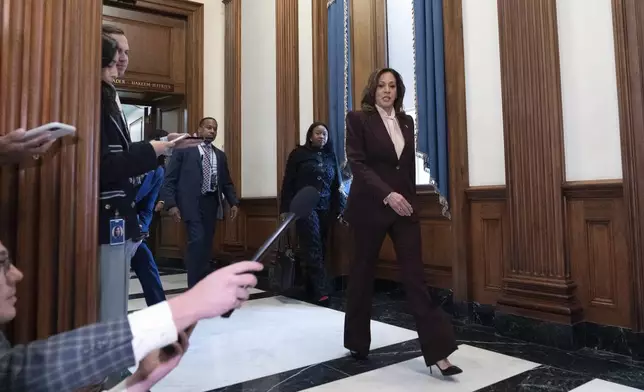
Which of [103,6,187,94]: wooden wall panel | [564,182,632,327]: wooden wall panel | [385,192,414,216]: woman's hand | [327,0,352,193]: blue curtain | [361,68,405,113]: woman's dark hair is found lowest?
[564,182,632,327]: wooden wall panel

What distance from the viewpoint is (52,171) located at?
87 centimetres

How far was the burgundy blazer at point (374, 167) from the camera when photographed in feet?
6.72

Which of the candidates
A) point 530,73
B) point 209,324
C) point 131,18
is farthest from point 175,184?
point 131,18

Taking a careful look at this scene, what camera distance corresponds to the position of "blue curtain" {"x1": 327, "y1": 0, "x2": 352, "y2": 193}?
3830 mm

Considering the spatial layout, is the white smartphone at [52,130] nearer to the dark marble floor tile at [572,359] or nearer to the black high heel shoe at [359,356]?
the black high heel shoe at [359,356]

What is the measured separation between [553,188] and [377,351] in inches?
47.2

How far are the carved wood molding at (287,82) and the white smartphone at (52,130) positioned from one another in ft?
11.7

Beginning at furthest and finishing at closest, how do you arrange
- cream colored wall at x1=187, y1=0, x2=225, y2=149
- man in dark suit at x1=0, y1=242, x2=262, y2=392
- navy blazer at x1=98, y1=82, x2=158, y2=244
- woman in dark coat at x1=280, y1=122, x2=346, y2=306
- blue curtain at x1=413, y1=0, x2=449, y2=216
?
cream colored wall at x1=187, y1=0, x2=225, y2=149
woman in dark coat at x1=280, y1=122, x2=346, y2=306
blue curtain at x1=413, y1=0, x2=449, y2=216
navy blazer at x1=98, y1=82, x2=158, y2=244
man in dark suit at x1=0, y1=242, x2=262, y2=392

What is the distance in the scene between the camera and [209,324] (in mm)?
2861

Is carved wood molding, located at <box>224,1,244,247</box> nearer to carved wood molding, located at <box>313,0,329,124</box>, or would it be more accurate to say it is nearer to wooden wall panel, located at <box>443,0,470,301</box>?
carved wood molding, located at <box>313,0,329,124</box>

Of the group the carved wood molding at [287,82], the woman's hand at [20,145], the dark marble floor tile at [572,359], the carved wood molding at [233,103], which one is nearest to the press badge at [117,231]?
the woman's hand at [20,145]

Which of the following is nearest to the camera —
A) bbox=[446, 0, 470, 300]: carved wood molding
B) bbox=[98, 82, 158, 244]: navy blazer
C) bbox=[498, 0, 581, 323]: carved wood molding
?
bbox=[98, 82, 158, 244]: navy blazer

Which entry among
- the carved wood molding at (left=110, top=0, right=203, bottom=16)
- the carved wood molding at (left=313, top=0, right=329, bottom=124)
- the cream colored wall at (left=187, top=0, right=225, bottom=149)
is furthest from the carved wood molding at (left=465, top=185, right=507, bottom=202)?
the carved wood molding at (left=110, top=0, right=203, bottom=16)

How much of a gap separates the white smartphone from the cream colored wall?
4851 mm
